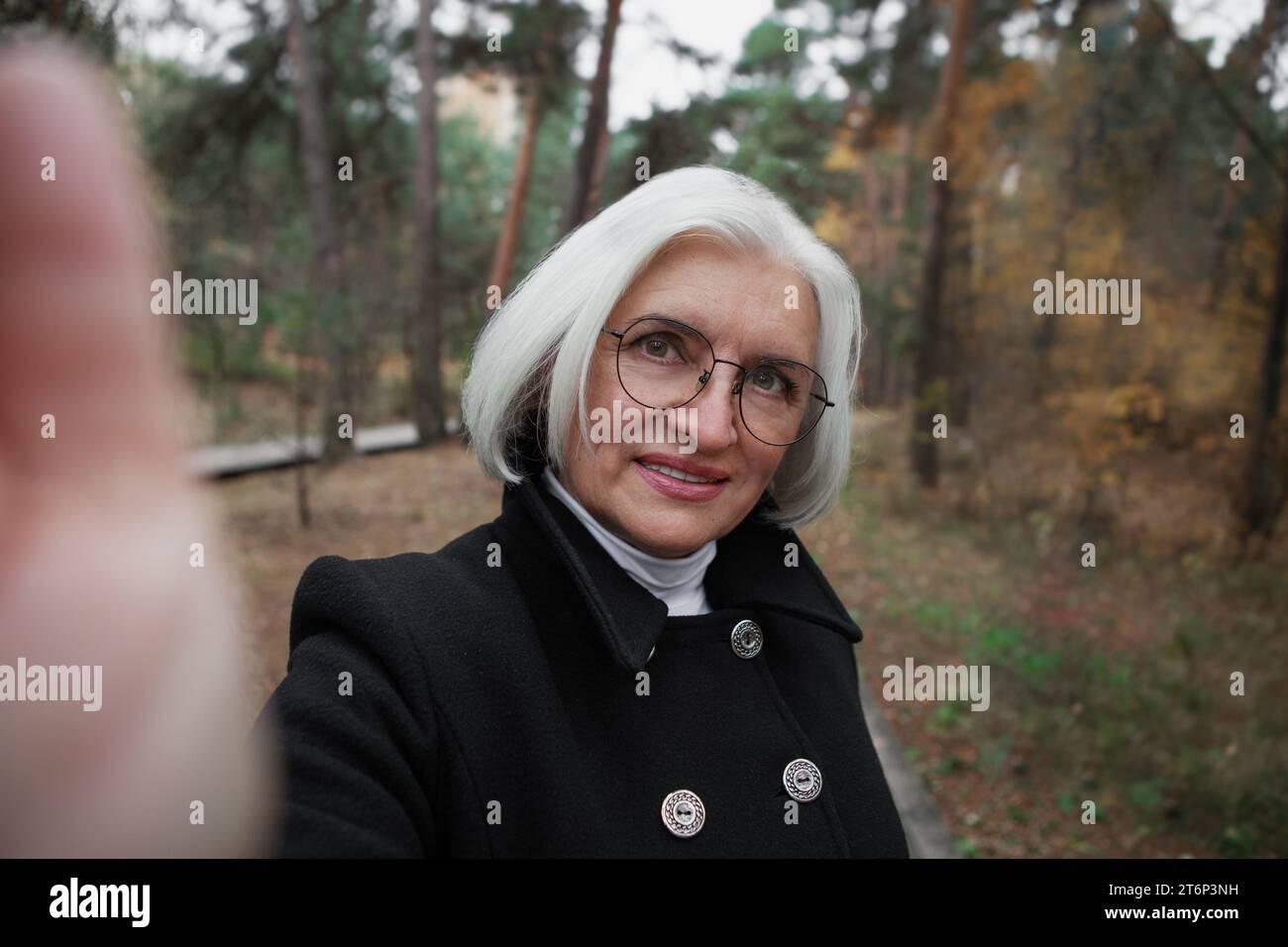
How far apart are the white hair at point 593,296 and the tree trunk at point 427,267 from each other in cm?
498

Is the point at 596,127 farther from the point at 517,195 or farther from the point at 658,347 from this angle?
the point at 517,195

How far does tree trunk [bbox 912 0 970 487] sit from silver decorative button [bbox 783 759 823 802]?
29.3 feet

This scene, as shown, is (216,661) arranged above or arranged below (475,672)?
above

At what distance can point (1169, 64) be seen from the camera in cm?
866

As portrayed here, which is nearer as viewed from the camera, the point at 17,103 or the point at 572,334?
the point at 17,103

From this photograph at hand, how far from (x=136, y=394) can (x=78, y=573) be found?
0.14 meters

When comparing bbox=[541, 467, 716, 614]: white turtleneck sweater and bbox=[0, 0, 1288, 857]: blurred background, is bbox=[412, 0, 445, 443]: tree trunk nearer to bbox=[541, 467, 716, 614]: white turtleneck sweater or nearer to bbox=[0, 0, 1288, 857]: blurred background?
bbox=[0, 0, 1288, 857]: blurred background

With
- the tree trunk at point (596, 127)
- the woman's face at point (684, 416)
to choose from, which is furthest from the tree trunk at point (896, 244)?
the woman's face at point (684, 416)

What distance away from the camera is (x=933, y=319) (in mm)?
11219

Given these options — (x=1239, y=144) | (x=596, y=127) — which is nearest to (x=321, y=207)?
(x=596, y=127)

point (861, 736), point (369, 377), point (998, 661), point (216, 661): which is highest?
point (369, 377)

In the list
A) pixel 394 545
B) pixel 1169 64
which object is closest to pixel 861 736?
pixel 394 545

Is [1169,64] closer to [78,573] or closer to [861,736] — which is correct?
[861,736]

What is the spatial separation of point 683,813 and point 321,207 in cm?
809
